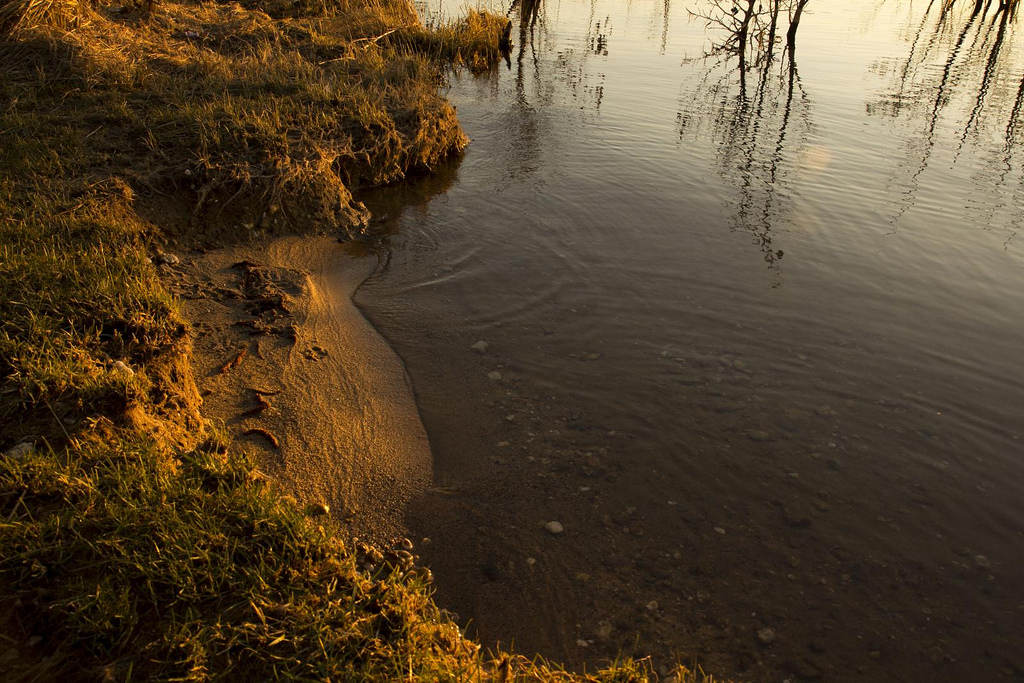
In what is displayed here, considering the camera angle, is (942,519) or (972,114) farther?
(972,114)

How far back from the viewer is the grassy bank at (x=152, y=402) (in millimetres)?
2295

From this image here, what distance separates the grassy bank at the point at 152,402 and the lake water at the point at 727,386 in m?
0.75

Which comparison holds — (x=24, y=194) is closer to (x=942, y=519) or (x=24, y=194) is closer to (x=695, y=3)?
(x=942, y=519)

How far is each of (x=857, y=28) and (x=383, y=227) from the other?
19.8 m

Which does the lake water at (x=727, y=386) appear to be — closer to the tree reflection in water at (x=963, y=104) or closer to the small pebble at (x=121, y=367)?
the tree reflection in water at (x=963, y=104)

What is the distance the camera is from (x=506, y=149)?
9.45m

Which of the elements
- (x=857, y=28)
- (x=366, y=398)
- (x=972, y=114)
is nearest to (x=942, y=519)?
(x=366, y=398)

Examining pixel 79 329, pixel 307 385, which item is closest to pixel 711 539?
pixel 307 385

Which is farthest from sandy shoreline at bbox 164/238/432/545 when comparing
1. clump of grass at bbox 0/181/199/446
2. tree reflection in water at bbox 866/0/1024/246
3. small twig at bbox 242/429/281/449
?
tree reflection in water at bbox 866/0/1024/246

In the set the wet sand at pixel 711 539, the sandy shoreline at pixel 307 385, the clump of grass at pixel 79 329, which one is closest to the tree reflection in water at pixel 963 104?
the wet sand at pixel 711 539

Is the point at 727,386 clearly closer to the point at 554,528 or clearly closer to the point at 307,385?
the point at 554,528

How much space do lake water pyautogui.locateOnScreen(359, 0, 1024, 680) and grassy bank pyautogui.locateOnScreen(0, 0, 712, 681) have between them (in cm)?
75

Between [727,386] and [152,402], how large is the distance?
3.70 meters

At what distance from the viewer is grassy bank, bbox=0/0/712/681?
229cm
